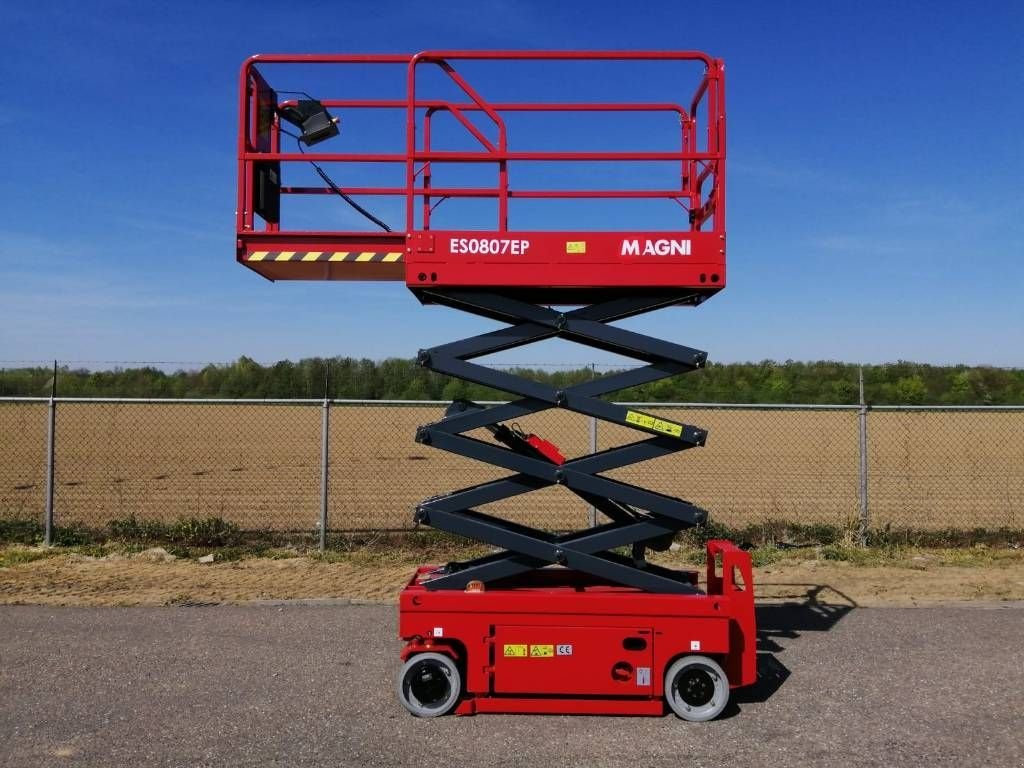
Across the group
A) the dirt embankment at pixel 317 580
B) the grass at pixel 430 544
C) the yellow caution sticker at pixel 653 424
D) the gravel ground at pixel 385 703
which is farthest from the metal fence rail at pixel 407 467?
the yellow caution sticker at pixel 653 424

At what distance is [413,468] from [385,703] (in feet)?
43.2

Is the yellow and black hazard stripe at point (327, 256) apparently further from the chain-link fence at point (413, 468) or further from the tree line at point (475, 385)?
the tree line at point (475, 385)

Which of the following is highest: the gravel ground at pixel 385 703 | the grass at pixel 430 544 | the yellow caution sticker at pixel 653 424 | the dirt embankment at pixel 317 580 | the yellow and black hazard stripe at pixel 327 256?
the yellow and black hazard stripe at pixel 327 256

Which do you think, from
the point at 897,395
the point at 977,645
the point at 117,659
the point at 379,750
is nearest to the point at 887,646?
the point at 977,645

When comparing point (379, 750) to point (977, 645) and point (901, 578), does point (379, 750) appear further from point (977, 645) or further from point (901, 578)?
point (901, 578)

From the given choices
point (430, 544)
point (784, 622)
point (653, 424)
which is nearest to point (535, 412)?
point (653, 424)

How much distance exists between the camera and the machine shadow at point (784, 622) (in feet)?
17.6

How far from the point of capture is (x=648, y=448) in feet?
17.2

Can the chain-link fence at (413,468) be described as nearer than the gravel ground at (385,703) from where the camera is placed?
No

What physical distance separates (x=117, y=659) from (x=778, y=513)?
914cm

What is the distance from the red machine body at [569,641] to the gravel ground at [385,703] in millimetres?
150

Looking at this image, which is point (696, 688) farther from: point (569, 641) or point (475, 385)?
point (475, 385)

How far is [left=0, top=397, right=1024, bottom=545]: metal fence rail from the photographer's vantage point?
11.7 metres

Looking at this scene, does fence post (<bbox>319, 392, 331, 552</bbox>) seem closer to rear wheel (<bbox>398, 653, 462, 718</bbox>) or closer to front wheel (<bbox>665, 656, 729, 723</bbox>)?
rear wheel (<bbox>398, 653, 462, 718</bbox>)
